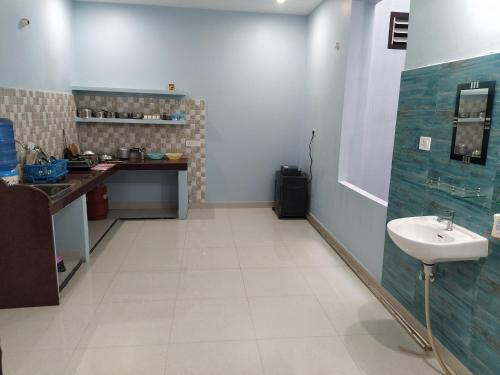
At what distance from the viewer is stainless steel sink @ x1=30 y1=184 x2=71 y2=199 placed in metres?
3.01

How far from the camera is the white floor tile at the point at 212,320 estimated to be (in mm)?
2582

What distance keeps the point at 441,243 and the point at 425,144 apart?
0.83 meters

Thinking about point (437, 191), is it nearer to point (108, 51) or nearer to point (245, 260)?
point (245, 260)

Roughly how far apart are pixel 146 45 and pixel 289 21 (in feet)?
7.05

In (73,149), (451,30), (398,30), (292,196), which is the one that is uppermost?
(398,30)

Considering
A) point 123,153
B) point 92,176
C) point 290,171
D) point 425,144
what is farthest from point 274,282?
point 123,153

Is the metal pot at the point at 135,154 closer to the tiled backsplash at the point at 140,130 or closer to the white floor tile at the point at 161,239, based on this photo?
the tiled backsplash at the point at 140,130

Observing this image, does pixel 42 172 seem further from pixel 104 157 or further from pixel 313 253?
pixel 313 253

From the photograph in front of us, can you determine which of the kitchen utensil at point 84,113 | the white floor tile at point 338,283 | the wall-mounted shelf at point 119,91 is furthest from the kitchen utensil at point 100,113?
the white floor tile at point 338,283

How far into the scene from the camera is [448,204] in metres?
2.33

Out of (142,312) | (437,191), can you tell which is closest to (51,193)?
(142,312)

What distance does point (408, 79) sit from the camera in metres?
2.75

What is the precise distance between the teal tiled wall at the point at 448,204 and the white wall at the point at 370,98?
4.05 ft

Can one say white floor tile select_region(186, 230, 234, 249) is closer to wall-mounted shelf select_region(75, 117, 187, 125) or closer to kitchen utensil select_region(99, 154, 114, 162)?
kitchen utensil select_region(99, 154, 114, 162)
